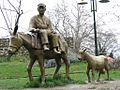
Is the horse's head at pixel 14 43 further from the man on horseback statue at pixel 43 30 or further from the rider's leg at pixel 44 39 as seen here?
the rider's leg at pixel 44 39

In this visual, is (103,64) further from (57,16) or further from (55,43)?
(57,16)

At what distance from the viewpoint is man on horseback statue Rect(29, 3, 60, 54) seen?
10750 mm

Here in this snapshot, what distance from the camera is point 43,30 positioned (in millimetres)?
10852

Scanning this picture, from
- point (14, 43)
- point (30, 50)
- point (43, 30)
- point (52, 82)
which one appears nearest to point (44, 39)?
point (43, 30)

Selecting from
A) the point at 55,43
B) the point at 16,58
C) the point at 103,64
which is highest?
the point at 55,43

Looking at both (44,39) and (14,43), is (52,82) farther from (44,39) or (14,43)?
(14,43)

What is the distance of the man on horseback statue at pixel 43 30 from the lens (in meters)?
10.8

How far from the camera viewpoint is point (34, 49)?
429 inches

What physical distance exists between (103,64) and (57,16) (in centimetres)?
2994

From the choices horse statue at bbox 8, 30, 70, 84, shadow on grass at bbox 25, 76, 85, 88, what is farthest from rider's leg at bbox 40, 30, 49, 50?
shadow on grass at bbox 25, 76, 85, 88

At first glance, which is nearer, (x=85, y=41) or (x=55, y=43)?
(x=55, y=43)

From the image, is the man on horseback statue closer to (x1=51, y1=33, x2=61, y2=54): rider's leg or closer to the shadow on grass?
(x1=51, y1=33, x2=61, y2=54): rider's leg

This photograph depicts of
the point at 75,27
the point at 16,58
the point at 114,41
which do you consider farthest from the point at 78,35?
the point at 16,58

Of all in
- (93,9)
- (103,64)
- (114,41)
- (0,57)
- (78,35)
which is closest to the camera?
(103,64)
